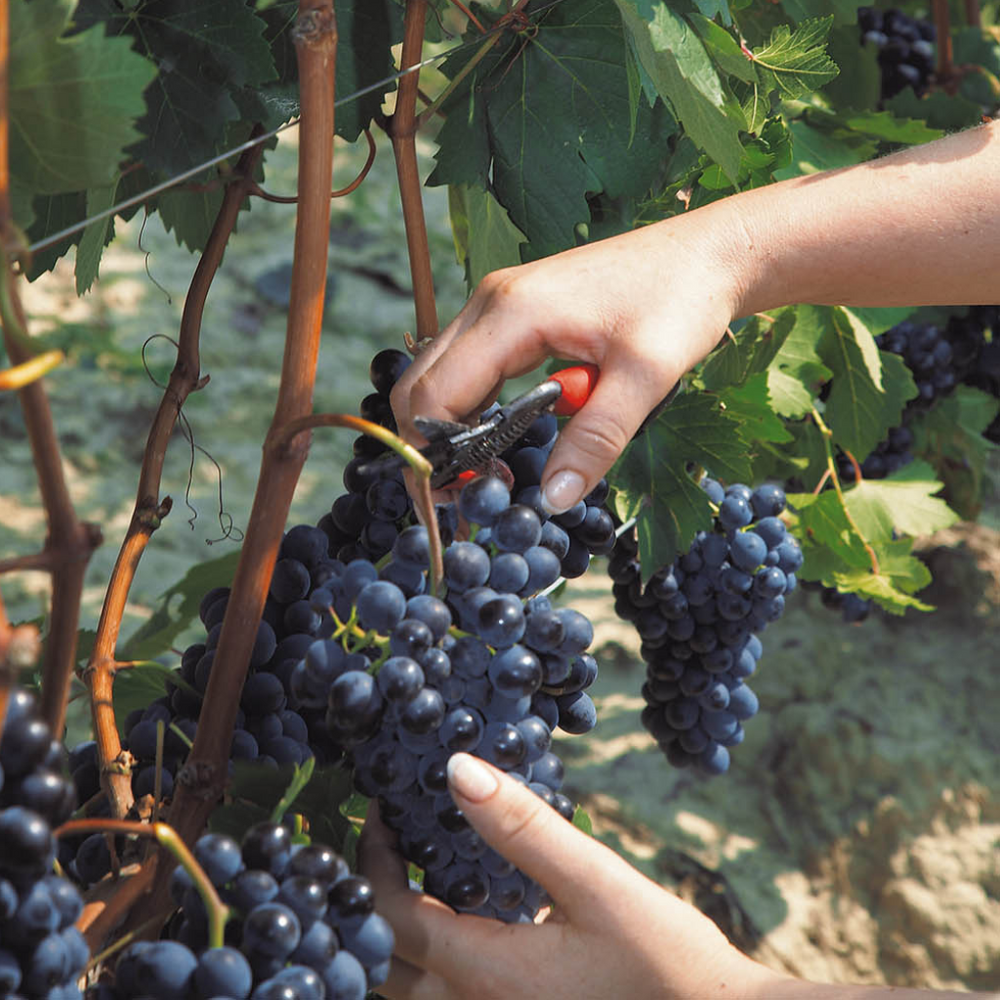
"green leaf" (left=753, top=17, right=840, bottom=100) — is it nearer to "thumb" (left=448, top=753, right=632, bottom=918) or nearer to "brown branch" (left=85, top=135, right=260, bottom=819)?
"brown branch" (left=85, top=135, right=260, bottom=819)

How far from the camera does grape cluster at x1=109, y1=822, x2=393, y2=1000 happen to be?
20.3 inches

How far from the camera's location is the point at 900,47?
5.84 ft

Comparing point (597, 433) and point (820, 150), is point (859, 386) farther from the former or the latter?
point (597, 433)

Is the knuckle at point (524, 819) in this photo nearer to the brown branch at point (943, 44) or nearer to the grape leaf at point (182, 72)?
the grape leaf at point (182, 72)

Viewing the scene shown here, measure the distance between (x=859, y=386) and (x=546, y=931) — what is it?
92 centimetres

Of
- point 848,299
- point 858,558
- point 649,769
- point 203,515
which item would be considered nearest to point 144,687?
point 848,299

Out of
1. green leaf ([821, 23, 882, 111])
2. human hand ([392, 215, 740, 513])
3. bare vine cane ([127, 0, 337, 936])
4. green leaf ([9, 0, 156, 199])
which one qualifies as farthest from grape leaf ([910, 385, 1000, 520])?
green leaf ([9, 0, 156, 199])

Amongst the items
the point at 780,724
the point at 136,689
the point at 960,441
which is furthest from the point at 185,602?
the point at 960,441

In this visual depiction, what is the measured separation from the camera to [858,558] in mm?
1343

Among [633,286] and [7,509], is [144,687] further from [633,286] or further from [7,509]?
[7,509]

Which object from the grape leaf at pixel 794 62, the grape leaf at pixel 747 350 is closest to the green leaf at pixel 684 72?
the grape leaf at pixel 794 62

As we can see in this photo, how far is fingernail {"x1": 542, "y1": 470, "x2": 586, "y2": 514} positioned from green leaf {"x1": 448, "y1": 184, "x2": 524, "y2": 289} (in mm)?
405

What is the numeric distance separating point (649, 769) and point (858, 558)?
0.74m

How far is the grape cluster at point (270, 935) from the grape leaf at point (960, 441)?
146cm
